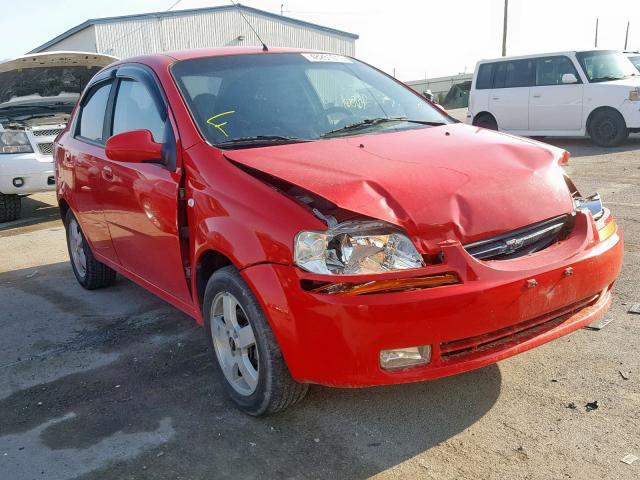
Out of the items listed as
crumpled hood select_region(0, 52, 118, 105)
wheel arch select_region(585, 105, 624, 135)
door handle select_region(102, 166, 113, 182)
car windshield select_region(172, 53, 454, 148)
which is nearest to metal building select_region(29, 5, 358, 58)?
wheel arch select_region(585, 105, 624, 135)

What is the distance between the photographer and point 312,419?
2.92 m

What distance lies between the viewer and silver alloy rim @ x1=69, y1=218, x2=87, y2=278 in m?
5.15

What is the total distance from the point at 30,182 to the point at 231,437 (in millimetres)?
6434

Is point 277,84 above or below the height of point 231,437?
above

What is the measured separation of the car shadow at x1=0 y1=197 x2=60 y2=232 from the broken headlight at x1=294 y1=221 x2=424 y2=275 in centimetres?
688

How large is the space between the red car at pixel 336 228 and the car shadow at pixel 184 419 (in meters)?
0.20

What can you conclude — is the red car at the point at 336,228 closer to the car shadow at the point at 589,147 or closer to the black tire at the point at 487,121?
the car shadow at the point at 589,147

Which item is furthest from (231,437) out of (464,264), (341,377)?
(464,264)

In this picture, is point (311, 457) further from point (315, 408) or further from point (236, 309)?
point (236, 309)

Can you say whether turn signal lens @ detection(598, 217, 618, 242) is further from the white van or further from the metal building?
the metal building

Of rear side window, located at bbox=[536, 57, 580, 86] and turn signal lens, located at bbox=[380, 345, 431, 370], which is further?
rear side window, located at bbox=[536, 57, 580, 86]

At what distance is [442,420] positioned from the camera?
9.26ft

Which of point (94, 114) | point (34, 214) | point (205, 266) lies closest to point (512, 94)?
point (34, 214)

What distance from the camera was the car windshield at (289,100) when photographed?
11.0ft
